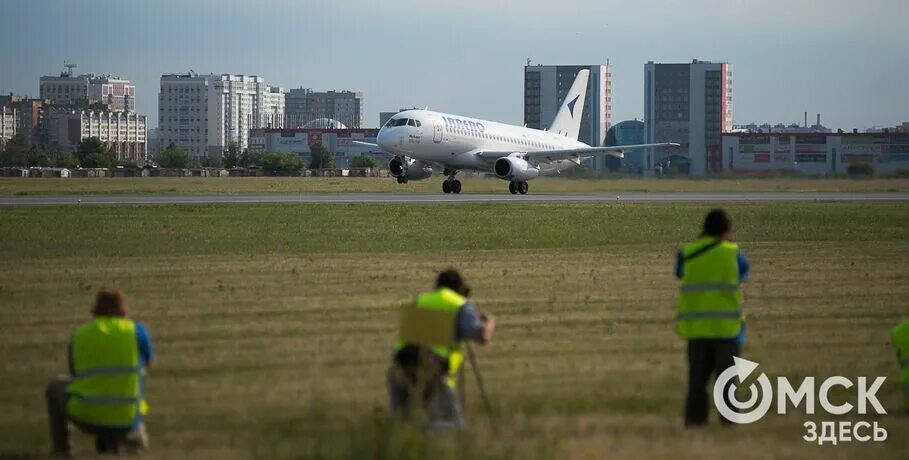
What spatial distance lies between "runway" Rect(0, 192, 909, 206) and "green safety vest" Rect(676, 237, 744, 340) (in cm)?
4002

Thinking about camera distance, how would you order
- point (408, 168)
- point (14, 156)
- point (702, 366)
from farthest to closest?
1. point (14, 156)
2. point (408, 168)
3. point (702, 366)

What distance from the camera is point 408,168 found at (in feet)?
212

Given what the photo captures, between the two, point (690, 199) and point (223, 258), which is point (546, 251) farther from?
point (690, 199)

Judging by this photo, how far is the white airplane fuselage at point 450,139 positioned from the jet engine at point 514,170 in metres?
1.00

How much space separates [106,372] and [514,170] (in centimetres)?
5227

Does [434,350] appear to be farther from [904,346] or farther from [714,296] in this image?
[904,346]

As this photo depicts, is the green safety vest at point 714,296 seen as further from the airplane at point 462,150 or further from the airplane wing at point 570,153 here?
the airplane wing at point 570,153

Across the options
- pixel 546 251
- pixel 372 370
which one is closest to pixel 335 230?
pixel 546 251

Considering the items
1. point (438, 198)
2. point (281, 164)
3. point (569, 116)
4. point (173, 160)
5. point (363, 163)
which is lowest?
point (438, 198)

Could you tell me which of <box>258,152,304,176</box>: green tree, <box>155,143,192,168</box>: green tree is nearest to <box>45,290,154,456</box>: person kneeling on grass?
<box>258,152,304,176</box>: green tree

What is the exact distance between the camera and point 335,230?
37750 millimetres

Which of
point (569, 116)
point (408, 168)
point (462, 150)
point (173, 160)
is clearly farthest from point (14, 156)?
point (462, 150)

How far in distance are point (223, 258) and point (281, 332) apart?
444 inches

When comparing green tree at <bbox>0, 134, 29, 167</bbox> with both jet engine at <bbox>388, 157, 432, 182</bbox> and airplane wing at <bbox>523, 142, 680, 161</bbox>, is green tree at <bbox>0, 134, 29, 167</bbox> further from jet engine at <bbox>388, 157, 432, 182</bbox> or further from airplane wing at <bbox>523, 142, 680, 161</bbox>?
jet engine at <bbox>388, 157, 432, 182</bbox>
